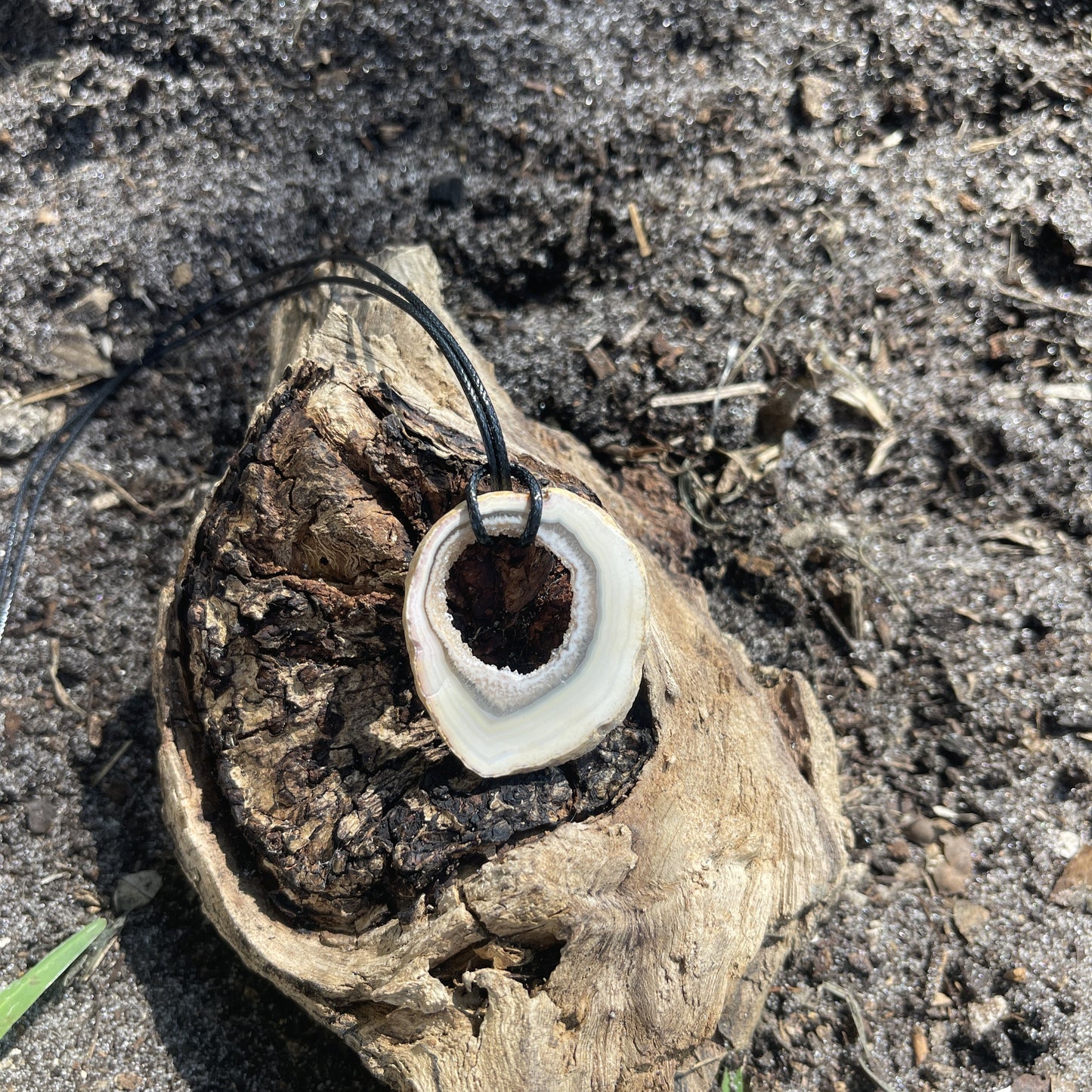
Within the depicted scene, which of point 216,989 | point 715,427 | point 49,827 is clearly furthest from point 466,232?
point 216,989

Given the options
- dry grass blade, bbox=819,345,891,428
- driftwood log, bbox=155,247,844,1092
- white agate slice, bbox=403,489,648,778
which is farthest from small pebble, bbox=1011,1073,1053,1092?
dry grass blade, bbox=819,345,891,428

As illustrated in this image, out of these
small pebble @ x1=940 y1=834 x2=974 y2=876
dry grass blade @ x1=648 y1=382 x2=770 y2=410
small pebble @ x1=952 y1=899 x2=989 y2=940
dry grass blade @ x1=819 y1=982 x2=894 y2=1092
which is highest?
dry grass blade @ x1=648 y1=382 x2=770 y2=410

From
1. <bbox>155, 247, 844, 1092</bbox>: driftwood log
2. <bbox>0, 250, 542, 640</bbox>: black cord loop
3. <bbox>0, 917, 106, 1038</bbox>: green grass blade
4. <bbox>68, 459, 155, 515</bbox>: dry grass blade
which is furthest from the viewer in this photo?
<bbox>68, 459, 155, 515</bbox>: dry grass blade

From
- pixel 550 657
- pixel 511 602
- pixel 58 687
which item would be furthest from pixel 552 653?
pixel 58 687

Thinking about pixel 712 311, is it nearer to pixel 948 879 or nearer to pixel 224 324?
pixel 224 324

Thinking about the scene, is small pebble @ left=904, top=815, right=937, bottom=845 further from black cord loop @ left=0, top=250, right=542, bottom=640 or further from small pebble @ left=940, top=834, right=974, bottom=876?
black cord loop @ left=0, top=250, right=542, bottom=640

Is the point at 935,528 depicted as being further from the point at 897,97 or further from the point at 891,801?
the point at 897,97

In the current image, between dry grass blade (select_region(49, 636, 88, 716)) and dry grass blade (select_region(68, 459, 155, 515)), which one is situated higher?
dry grass blade (select_region(68, 459, 155, 515))
